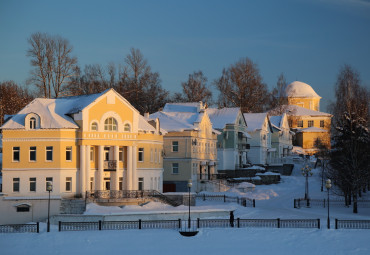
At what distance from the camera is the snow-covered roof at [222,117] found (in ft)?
254

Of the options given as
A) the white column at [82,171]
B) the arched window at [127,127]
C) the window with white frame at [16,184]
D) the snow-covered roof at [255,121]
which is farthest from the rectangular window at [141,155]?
the snow-covered roof at [255,121]

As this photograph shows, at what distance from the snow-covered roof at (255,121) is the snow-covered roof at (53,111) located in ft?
127

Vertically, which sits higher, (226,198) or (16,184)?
(16,184)

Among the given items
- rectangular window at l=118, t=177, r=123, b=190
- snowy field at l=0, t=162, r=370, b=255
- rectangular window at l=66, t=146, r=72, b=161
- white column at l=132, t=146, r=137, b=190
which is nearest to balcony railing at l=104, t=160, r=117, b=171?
rectangular window at l=118, t=177, r=123, b=190

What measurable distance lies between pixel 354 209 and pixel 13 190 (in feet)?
88.4

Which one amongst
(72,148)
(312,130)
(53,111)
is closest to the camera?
(72,148)

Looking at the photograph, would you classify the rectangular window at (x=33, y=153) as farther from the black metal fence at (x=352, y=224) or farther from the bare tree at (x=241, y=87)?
the bare tree at (x=241, y=87)

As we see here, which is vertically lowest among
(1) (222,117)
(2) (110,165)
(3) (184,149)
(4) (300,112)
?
(2) (110,165)

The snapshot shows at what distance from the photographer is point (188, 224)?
39719mm

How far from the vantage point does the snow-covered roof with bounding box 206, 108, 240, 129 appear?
254ft

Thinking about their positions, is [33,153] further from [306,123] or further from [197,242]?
[306,123]

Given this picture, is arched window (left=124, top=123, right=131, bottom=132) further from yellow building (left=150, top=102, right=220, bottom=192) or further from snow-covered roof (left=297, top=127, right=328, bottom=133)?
snow-covered roof (left=297, top=127, right=328, bottom=133)

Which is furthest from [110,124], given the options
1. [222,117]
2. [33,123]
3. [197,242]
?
[222,117]

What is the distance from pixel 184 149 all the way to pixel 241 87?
37900 millimetres
